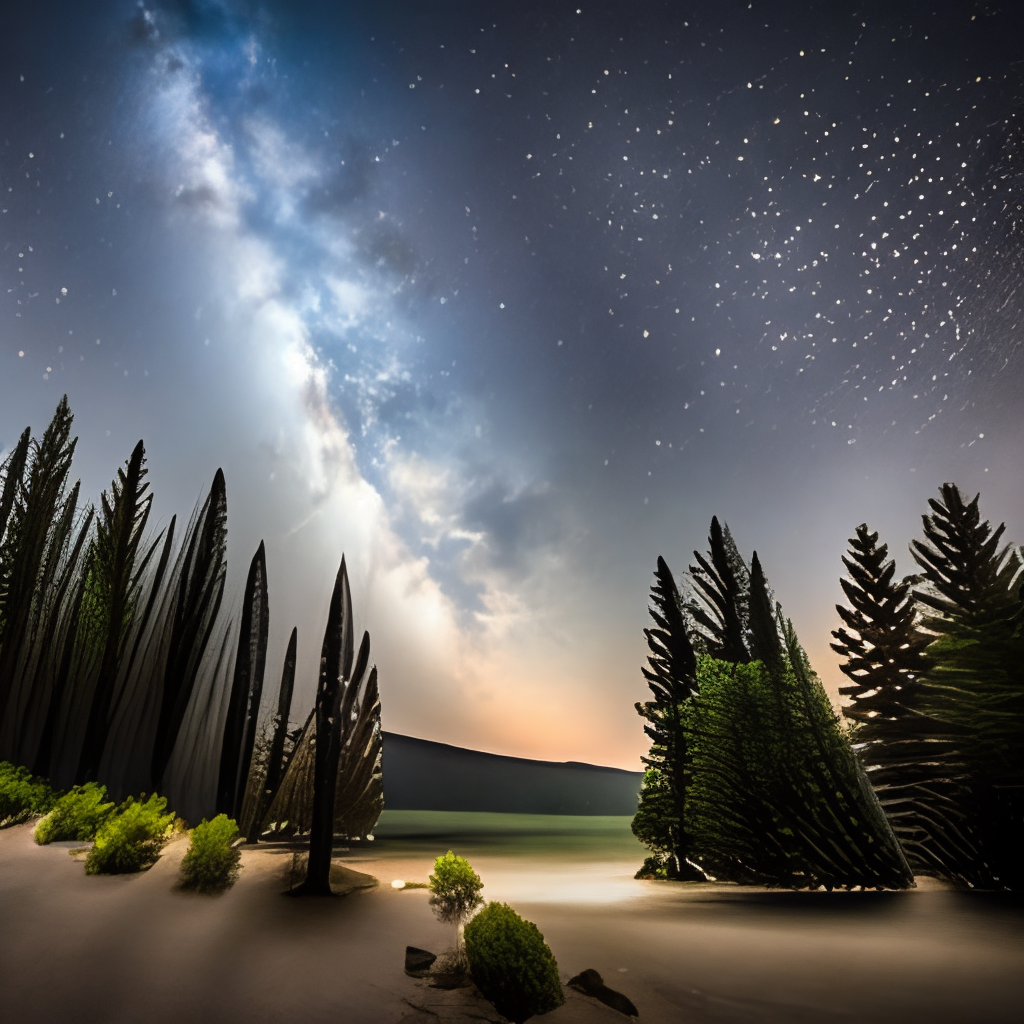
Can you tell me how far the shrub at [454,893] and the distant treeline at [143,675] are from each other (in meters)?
6.09

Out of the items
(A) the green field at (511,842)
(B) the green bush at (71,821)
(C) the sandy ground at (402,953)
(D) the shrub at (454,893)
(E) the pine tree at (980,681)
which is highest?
(E) the pine tree at (980,681)

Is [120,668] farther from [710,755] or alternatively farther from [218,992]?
[710,755]

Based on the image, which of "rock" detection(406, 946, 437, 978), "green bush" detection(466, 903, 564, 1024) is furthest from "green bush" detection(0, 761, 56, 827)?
"green bush" detection(466, 903, 564, 1024)

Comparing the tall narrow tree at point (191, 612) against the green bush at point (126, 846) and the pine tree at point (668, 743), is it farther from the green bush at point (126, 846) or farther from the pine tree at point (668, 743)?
the pine tree at point (668, 743)

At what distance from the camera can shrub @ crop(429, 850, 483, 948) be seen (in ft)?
22.5

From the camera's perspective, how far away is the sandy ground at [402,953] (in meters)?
5.01

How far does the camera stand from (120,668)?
52.2 feet

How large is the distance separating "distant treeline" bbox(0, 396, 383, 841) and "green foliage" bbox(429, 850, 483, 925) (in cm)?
609

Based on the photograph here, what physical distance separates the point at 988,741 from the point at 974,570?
18.2ft

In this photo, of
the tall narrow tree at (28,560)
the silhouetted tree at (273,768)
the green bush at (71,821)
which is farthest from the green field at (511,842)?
the tall narrow tree at (28,560)

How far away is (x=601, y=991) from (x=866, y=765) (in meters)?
11.9

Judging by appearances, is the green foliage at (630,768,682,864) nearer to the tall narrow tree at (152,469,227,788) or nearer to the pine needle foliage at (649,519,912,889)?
the pine needle foliage at (649,519,912,889)

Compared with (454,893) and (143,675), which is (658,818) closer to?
(454,893)

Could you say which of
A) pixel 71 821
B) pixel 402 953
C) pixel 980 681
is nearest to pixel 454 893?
pixel 402 953
